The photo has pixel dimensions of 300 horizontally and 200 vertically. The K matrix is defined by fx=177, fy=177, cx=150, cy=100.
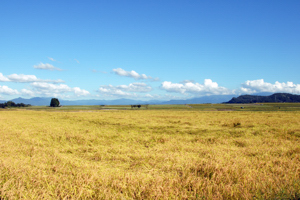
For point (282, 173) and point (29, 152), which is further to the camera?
point (29, 152)

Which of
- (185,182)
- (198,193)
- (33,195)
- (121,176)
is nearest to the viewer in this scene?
(33,195)

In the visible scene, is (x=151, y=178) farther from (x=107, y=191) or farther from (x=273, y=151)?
(x=273, y=151)

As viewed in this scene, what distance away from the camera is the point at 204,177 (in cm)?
326

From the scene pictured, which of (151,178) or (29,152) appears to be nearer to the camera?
(151,178)

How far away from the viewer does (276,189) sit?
2.84 metres

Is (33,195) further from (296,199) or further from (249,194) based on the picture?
(296,199)

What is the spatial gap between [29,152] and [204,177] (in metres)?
4.87

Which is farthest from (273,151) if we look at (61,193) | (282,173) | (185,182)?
(61,193)

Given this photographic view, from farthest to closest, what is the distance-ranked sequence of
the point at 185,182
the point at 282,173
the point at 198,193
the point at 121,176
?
the point at 282,173, the point at 121,176, the point at 185,182, the point at 198,193

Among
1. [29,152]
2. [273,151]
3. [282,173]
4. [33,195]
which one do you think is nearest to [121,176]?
[33,195]

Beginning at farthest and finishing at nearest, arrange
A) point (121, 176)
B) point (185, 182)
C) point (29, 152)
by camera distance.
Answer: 1. point (29, 152)
2. point (121, 176)
3. point (185, 182)

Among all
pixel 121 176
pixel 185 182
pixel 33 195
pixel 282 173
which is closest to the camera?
pixel 33 195

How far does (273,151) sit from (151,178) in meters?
4.25

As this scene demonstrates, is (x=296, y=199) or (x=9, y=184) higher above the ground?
(x=9, y=184)
